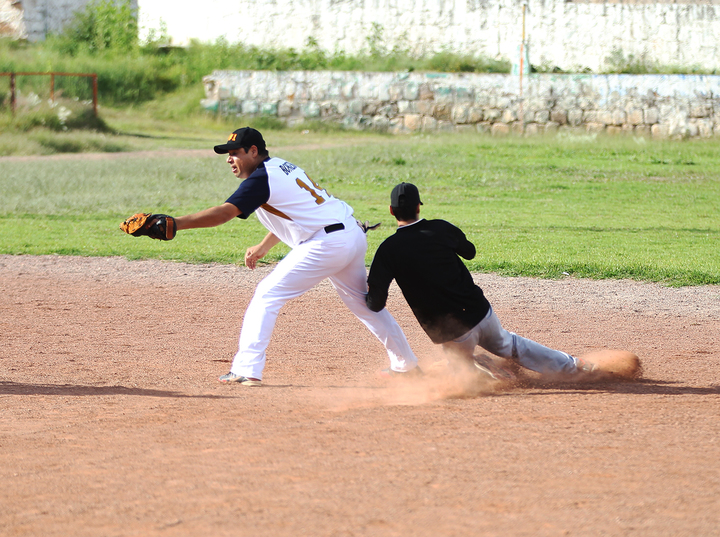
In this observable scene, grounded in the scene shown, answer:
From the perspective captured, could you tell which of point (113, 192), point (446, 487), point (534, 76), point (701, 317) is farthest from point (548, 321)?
point (534, 76)

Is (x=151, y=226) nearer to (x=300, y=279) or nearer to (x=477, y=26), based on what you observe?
(x=300, y=279)

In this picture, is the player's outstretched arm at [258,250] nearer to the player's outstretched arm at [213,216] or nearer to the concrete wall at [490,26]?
the player's outstretched arm at [213,216]

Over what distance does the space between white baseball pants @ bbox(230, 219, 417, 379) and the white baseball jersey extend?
0.28ft

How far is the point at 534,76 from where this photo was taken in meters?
25.1

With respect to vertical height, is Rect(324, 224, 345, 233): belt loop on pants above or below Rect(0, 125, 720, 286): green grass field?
above

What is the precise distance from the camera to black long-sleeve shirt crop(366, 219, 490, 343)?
17.0 feet

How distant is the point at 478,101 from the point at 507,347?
828 inches

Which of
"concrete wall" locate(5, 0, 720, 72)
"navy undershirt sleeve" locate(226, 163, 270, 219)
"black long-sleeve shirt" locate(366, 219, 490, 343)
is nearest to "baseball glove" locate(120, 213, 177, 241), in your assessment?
"navy undershirt sleeve" locate(226, 163, 270, 219)

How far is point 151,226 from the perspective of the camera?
16.4 ft

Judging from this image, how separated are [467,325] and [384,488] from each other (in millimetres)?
1867

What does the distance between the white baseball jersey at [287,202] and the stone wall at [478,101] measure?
20580mm

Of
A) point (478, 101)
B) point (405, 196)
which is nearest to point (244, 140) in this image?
point (405, 196)

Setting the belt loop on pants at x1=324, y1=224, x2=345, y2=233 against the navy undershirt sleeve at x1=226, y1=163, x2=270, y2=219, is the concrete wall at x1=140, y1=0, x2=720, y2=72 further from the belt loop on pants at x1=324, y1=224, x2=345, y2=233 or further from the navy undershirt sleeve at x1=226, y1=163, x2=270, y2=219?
the navy undershirt sleeve at x1=226, y1=163, x2=270, y2=219

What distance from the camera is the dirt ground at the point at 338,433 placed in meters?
3.29
